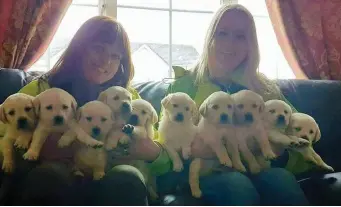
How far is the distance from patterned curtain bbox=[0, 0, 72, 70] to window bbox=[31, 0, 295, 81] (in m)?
0.32

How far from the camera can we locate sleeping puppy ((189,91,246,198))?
1356mm

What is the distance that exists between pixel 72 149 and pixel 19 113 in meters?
0.18

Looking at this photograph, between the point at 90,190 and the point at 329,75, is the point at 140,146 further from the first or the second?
the point at 329,75

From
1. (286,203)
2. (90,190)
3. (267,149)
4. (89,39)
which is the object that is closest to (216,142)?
(267,149)

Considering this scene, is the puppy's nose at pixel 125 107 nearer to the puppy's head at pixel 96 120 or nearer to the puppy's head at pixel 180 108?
the puppy's head at pixel 96 120

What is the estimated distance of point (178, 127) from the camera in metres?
1.41

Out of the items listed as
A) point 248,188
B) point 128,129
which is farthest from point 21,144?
point 248,188

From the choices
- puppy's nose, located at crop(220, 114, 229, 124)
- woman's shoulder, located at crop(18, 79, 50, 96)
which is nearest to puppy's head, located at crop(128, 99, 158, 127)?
puppy's nose, located at crop(220, 114, 229, 124)

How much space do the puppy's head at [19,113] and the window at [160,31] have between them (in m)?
1.10

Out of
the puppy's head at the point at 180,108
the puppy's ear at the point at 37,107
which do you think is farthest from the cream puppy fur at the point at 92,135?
the puppy's head at the point at 180,108

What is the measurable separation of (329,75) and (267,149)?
1006 mm

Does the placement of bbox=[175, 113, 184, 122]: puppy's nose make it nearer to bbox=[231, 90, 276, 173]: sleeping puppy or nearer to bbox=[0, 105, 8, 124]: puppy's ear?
bbox=[231, 90, 276, 173]: sleeping puppy

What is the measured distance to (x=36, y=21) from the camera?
198cm

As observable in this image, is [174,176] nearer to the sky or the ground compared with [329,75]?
nearer to the ground
